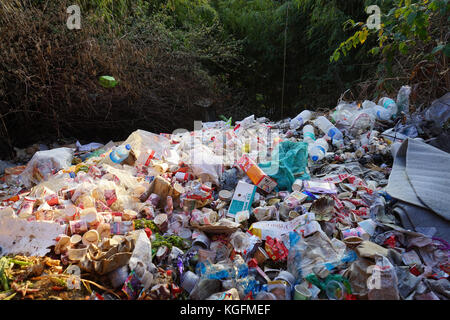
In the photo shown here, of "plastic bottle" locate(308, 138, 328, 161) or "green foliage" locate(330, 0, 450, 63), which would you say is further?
"plastic bottle" locate(308, 138, 328, 161)

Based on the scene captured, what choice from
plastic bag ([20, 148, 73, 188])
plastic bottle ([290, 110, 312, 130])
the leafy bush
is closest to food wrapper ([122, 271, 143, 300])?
plastic bag ([20, 148, 73, 188])

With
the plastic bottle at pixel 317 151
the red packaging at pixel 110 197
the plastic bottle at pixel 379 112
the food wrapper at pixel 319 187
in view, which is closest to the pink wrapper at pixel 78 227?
the red packaging at pixel 110 197

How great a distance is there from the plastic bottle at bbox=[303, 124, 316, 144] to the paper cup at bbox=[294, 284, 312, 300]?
6.78ft

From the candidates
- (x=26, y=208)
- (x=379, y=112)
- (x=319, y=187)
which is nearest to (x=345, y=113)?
(x=379, y=112)

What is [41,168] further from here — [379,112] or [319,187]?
[379,112]

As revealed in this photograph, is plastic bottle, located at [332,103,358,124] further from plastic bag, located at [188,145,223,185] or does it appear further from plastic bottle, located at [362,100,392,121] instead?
plastic bag, located at [188,145,223,185]

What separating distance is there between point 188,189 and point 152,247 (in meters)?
0.68

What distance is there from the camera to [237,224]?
191cm

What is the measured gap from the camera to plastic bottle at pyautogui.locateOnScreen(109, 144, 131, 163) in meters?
2.85

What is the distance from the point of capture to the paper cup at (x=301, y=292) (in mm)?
1404

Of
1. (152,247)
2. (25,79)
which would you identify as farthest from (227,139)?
(25,79)

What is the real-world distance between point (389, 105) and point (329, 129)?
2.59 ft

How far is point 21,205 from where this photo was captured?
6.71ft

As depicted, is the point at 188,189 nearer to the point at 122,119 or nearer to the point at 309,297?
the point at 309,297
